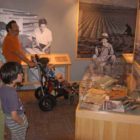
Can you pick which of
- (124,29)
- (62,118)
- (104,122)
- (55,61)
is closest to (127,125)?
(104,122)

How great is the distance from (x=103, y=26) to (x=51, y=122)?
2809 millimetres

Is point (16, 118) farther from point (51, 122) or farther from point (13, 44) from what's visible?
point (13, 44)

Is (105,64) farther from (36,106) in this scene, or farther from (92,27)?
(92,27)

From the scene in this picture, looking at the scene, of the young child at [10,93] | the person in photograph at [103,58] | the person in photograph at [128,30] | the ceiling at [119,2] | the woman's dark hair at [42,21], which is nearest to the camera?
the young child at [10,93]

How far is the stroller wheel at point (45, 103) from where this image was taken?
507 centimetres

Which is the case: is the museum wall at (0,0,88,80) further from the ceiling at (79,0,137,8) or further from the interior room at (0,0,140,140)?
the ceiling at (79,0,137,8)

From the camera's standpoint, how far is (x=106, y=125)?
305cm

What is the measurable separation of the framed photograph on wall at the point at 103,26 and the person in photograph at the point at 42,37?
2.27 feet

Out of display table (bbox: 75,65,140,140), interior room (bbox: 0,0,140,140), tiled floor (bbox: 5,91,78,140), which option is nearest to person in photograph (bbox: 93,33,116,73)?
interior room (bbox: 0,0,140,140)

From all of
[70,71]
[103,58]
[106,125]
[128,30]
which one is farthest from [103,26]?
[106,125]

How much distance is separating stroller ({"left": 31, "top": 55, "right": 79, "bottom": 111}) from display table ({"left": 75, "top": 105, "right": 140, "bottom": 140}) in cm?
202

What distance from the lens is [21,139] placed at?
306 cm

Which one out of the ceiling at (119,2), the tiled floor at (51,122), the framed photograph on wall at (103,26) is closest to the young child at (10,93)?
the tiled floor at (51,122)

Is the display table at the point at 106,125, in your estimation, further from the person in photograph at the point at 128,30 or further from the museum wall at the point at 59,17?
the person in photograph at the point at 128,30
